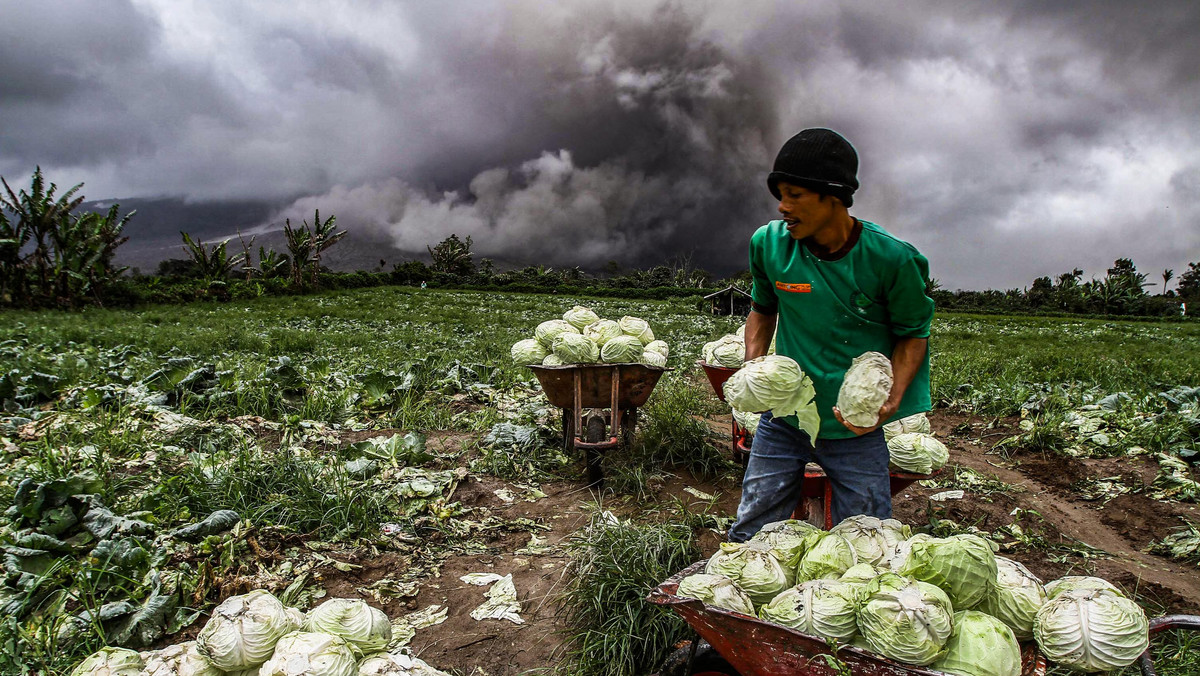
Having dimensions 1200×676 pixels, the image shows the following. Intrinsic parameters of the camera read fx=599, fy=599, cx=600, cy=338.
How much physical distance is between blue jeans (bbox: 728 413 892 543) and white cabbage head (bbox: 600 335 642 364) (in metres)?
1.92

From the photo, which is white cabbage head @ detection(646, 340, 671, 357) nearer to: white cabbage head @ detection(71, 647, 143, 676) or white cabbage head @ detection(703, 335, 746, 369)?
white cabbage head @ detection(703, 335, 746, 369)

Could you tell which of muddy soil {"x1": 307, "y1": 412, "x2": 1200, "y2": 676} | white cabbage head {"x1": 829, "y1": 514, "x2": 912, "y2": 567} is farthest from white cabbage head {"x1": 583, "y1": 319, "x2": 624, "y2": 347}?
white cabbage head {"x1": 829, "y1": 514, "x2": 912, "y2": 567}

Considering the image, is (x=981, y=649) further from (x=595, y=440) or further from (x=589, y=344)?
(x=589, y=344)

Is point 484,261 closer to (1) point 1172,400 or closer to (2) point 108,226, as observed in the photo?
(2) point 108,226

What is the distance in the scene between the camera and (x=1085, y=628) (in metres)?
1.75

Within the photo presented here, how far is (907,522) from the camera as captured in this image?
15.1ft

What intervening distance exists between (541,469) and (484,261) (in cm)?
7127

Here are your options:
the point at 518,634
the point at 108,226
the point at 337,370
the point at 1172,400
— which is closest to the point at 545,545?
the point at 518,634

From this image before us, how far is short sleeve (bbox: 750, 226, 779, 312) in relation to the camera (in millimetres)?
2975

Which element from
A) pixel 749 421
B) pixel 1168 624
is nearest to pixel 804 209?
pixel 1168 624

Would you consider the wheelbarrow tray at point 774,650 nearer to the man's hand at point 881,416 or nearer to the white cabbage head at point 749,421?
the man's hand at point 881,416

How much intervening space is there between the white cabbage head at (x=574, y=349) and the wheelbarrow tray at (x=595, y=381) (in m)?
0.08

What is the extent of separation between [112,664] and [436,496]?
2.67 metres

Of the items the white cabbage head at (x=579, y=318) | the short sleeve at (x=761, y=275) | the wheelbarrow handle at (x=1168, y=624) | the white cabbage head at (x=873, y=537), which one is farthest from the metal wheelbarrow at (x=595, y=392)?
the wheelbarrow handle at (x=1168, y=624)
